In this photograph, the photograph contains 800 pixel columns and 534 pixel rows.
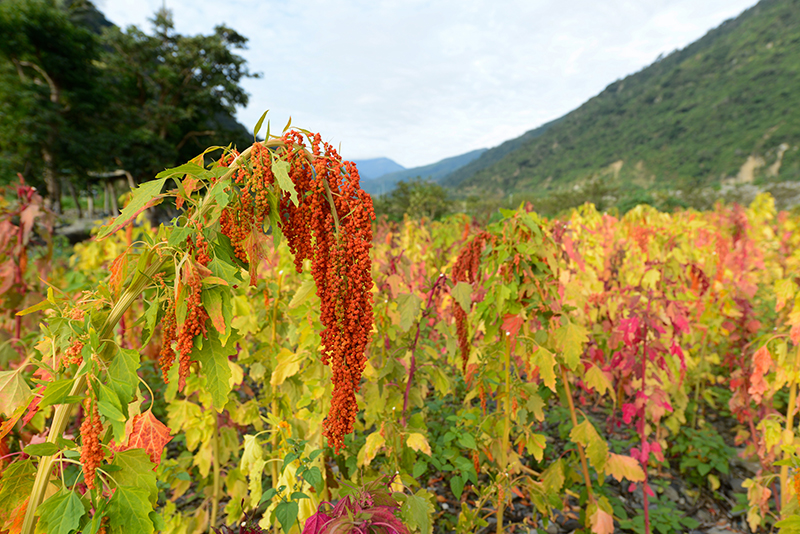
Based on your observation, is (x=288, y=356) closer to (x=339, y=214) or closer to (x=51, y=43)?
(x=339, y=214)

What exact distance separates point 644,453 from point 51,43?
3589 cm

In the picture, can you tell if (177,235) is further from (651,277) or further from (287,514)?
(651,277)

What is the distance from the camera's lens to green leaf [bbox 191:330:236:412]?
1.05 m

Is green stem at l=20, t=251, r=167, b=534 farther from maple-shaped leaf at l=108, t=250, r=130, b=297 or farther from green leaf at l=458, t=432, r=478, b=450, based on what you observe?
green leaf at l=458, t=432, r=478, b=450

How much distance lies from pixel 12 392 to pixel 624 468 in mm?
2535

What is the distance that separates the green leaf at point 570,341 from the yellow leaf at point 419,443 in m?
0.80

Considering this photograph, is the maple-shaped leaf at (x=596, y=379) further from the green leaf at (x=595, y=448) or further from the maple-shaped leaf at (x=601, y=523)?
the maple-shaped leaf at (x=601, y=523)

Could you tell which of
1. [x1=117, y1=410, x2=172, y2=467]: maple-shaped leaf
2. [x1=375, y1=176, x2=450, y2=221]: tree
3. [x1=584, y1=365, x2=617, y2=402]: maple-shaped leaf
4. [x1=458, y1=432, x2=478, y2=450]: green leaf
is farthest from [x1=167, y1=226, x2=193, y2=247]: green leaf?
[x1=375, y1=176, x2=450, y2=221]: tree

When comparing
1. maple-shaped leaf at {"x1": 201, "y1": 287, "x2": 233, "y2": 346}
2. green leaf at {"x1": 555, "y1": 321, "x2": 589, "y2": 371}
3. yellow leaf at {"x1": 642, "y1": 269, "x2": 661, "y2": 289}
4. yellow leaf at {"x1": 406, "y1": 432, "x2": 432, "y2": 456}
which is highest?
maple-shaped leaf at {"x1": 201, "y1": 287, "x2": 233, "y2": 346}

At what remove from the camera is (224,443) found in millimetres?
2123

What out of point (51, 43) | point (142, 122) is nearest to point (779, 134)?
point (142, 122)

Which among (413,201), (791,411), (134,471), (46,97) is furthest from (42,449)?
(46,97)

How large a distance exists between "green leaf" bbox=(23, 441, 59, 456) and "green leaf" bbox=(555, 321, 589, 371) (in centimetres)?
189

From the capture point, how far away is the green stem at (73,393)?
859mm
